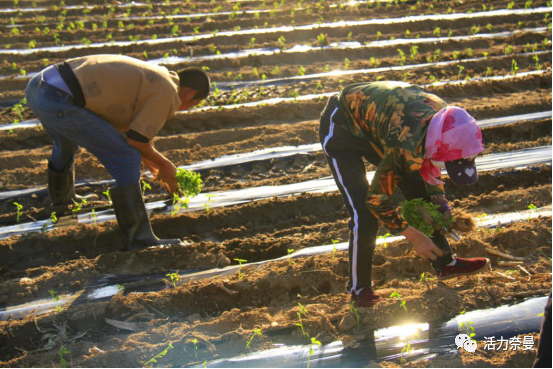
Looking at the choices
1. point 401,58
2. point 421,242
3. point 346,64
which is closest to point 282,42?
point 346,64

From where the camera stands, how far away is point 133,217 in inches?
155

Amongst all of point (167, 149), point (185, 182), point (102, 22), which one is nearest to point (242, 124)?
point (167, 149)

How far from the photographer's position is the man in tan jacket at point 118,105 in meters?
3.68

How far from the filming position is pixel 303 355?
2.92 m

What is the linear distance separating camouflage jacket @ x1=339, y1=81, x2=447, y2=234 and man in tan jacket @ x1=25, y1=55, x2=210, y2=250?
137 centimetres

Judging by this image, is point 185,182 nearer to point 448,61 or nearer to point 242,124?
point 242,124

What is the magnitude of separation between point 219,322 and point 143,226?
114 centimetres

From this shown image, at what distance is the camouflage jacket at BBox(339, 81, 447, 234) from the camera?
8.30 feet

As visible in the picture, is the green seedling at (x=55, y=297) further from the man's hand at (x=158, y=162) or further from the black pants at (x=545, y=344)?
the black pants at (x=545, y=344)

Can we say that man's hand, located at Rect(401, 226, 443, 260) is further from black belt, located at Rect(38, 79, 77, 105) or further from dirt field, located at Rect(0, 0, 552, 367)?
black belt, located at Rect(38, 79, 77, 105)

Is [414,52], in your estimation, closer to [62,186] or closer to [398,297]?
[62,186]

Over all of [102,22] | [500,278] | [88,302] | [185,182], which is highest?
[102,22]

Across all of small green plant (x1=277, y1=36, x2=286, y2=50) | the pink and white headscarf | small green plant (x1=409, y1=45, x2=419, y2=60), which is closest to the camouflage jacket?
the pink and white headscarf

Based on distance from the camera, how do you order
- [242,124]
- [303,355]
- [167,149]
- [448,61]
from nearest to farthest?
1. [303,355]
2. [167,149]
3. [242,124]
4. [448,61]
